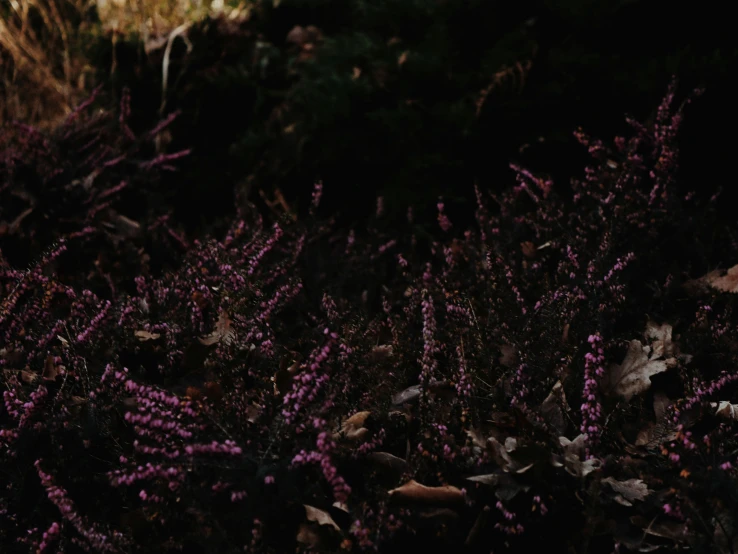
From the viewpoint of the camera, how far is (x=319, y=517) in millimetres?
1696

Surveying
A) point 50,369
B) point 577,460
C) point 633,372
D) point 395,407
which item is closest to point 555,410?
point 577,460

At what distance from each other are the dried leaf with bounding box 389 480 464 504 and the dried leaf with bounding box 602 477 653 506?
0.36 meters

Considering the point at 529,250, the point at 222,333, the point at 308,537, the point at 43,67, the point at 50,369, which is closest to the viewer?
the point at 308,537

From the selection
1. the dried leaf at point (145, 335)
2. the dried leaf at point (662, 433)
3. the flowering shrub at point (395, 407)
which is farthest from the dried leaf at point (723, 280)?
the dried leaf at point (145, 335)

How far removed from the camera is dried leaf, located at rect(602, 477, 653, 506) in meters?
1.71

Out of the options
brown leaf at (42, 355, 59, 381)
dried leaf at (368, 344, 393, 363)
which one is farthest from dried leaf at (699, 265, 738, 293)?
Answer: brown leaf at (42, 355, 59, 381)

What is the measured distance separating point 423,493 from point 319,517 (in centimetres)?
25

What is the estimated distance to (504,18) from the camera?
3.71 meters

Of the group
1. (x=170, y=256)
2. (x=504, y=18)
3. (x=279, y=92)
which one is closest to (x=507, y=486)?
(x=170, y=256)

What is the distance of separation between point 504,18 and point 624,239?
1625 mm

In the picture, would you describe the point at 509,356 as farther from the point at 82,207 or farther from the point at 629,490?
the point at 82,207

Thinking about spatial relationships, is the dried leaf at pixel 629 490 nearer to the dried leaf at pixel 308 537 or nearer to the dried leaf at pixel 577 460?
the dried leaf at pixel 577 460

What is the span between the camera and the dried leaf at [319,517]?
1.67 m

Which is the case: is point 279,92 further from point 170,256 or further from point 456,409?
point 456,409
